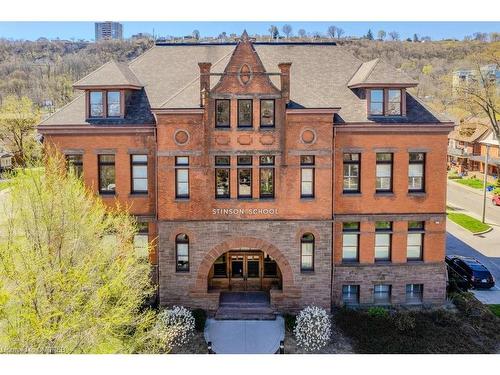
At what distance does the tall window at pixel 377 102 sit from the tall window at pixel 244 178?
22.8 feet

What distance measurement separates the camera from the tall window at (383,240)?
79.0ft

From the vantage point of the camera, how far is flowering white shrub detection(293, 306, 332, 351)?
65.8ft

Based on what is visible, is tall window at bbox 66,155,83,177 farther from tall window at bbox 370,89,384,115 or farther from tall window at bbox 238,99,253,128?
tall window at bbox 370,89,384,115

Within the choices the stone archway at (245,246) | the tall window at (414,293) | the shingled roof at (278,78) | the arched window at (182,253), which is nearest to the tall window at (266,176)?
the stone archway at (245,246)

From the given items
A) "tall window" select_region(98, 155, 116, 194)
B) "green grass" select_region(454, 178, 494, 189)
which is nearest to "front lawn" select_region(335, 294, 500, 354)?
"tall window" select_region(98, 155, 116, 194)

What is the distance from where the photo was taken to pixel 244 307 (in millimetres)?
22828

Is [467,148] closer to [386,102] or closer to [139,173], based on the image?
[386,102]


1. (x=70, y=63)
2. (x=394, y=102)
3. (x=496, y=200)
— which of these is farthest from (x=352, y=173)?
(x=70, y=63)

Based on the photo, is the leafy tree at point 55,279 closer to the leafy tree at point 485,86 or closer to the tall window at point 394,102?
the tall window at point 394,102

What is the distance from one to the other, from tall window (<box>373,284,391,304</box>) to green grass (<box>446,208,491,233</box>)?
18366 mm

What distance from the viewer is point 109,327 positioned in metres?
13.7

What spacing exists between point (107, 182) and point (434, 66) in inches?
2528

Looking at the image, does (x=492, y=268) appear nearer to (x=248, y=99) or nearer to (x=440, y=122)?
(x=440, y=122)

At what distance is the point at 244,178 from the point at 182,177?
3.06m
